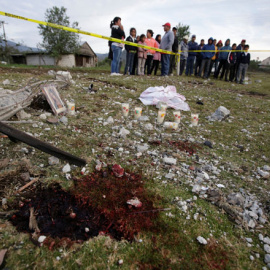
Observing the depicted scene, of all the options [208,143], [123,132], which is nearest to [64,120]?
[123,132]

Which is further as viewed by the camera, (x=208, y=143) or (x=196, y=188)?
(x=208, y=143)

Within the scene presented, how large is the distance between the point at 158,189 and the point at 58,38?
112ft

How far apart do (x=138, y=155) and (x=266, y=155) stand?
2.44 metres

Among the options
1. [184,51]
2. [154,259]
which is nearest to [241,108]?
Answer: [154,259]

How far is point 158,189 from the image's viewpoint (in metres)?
2.36

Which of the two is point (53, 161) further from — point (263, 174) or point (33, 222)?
point (263, 174)

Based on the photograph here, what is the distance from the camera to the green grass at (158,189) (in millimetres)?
1568

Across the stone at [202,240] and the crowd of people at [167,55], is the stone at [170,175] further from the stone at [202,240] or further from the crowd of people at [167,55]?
the crowd of people at [167,55]

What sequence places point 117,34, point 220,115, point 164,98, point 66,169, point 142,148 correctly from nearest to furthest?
point 66,169, point 142,148, point 220,115, point 164,98, point 117,34

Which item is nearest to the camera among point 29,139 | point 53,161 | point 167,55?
point 29,139

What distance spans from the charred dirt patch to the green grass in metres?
0.10

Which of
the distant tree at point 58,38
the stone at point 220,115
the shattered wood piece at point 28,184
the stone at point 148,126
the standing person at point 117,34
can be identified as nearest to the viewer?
the shattered wood piece at point 28,184

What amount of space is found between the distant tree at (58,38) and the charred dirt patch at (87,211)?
32154 mm

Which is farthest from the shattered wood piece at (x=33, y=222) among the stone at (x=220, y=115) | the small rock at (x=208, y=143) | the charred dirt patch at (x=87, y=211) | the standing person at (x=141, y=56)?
the standing person at (x=141, y=56)
